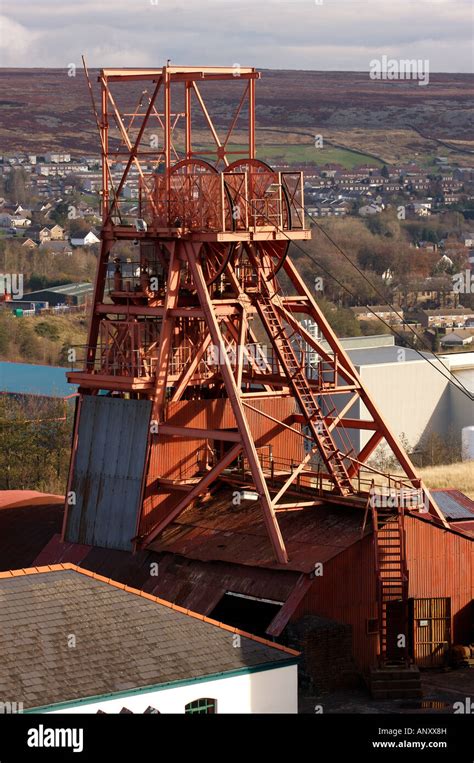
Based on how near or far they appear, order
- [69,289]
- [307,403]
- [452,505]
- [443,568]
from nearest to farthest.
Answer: [443,568] → [307,403] → [452,505] → [69,289]

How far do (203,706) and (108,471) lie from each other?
46.9 feet

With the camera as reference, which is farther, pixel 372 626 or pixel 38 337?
pixel 38 337

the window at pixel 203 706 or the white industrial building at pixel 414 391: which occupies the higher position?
the white industrial building at pixel 414 391

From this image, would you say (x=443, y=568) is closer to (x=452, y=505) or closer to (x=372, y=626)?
(x=372, y=626)

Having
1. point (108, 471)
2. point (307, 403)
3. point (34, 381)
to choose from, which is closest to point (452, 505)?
point (307, 403)

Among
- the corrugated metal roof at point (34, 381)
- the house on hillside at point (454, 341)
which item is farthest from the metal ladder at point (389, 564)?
the house on hillside at point (454, 341)

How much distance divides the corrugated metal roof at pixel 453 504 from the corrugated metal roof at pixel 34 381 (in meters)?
46.2

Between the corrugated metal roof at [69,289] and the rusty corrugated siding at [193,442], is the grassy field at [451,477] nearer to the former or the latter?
the rusty corrugated siding at [193,442]

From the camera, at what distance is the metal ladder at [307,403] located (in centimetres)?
4047

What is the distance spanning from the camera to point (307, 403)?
41.2 metres

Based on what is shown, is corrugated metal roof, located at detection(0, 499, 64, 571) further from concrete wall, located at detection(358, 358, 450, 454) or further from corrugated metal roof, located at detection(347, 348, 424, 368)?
corrugated metal roof, located at detection(347, 348, 424, 368)

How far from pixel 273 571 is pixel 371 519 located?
95.6 inches

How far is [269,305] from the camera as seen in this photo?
138ft

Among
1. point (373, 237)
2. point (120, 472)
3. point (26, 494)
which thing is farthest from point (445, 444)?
point (373, 237)
